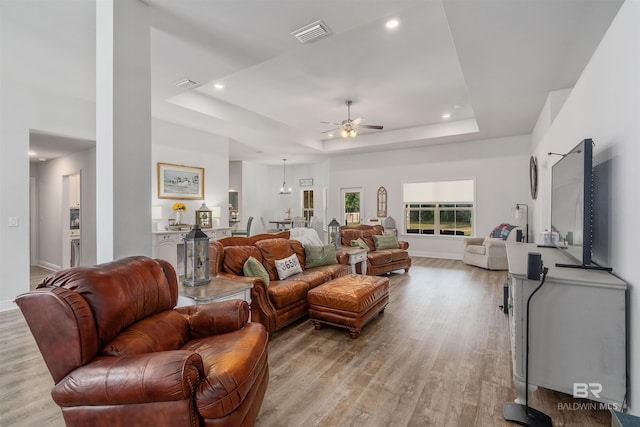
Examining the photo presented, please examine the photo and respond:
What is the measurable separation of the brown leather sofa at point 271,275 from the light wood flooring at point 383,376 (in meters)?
0.23

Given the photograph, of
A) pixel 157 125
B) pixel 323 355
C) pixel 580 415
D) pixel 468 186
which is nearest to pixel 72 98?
pixel 157 125

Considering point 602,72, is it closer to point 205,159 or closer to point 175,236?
point 175,236

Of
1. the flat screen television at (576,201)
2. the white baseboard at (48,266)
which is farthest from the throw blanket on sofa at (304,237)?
the white baseboard at (48,266)

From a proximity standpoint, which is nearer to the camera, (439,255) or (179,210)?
(179,210)

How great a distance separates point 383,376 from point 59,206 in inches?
281

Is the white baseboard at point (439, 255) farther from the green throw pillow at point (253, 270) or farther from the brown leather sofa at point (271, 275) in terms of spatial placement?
the green throw pillow at point (253, 270)

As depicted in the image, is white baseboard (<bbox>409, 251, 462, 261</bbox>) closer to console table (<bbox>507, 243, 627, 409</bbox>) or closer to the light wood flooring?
the light wood flooring

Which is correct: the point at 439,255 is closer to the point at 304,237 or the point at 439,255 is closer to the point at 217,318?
the point at 304,237

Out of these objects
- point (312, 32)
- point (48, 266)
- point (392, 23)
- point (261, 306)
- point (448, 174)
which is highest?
point (392, 23)

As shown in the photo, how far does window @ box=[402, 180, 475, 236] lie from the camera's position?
7.59 meters

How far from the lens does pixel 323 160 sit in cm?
1052

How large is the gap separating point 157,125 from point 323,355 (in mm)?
4976

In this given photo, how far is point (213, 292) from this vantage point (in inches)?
94.6

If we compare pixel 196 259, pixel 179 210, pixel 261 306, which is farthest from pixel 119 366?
pixel 179 210
